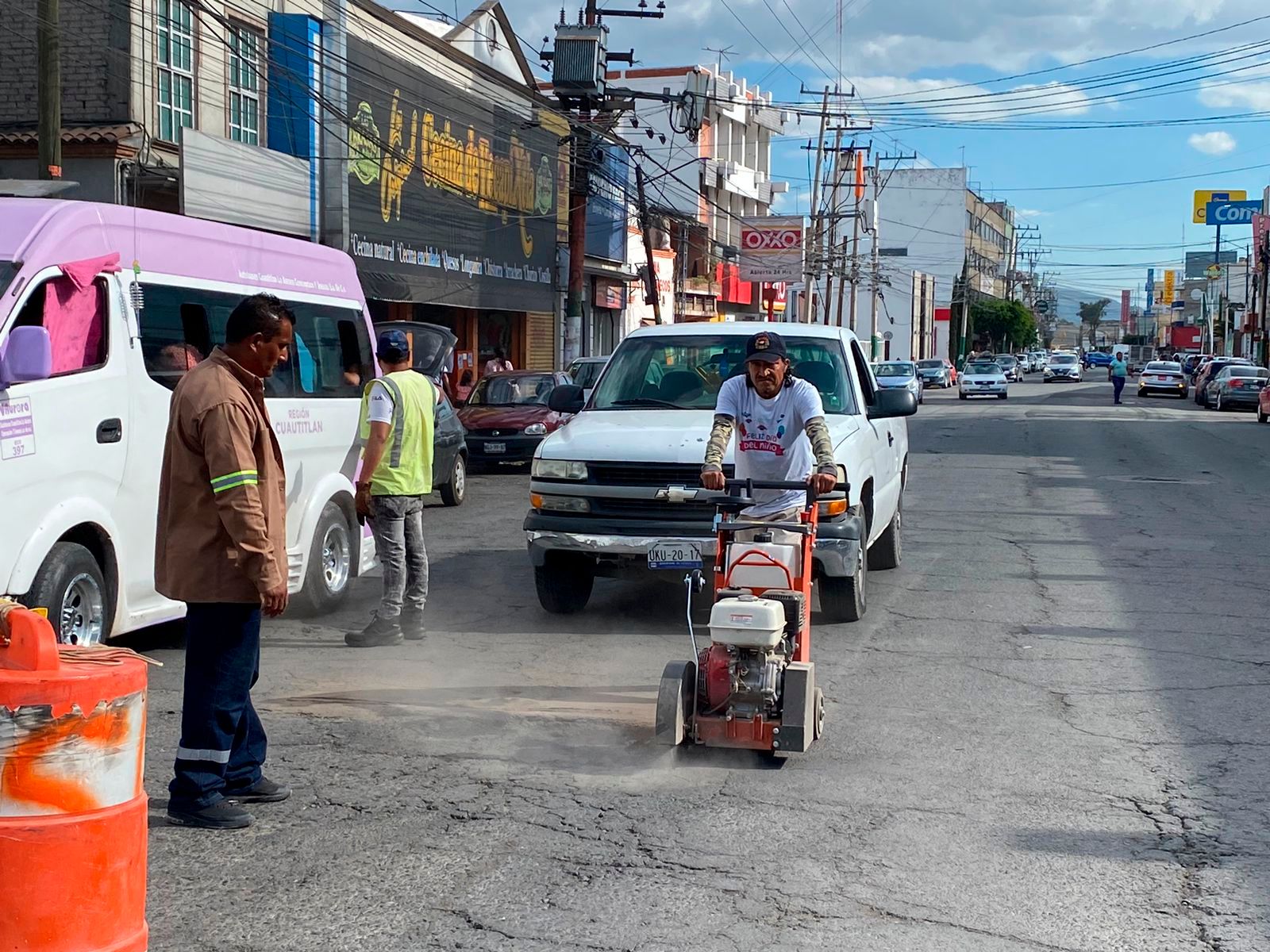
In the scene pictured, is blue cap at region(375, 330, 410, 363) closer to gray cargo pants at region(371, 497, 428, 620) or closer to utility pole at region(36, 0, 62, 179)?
gray cargo pants at region(371, 497, 428, 620)

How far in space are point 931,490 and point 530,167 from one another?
1797 centimetres

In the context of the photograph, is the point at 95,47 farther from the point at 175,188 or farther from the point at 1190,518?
the point at 1190,518

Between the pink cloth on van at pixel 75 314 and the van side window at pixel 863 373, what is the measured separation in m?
5.23

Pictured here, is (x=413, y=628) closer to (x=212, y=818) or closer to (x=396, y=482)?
(x=396, y=482)

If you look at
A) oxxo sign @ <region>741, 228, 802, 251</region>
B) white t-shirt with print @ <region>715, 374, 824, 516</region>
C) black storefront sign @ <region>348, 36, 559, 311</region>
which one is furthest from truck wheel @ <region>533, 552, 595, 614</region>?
oxxo sign @ <region>741, 228, 802, 251</region>

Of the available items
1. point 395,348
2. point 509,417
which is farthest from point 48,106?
point 509,417

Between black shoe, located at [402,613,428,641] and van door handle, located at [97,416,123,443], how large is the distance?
2137 mm

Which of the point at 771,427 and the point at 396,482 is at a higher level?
the point at 771,427

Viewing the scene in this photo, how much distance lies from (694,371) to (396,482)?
97.0 inches

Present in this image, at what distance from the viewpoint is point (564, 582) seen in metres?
9.53

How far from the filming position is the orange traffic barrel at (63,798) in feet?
12.2

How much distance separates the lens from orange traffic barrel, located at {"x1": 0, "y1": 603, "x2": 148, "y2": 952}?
371 cm

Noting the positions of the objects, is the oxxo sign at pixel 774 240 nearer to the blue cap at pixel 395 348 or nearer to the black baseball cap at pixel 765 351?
the blue cap at pixel 395 348

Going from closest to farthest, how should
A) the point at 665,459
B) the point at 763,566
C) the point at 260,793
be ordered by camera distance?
the point at 260,793 → the point at 763,566 → the point at 665,459
